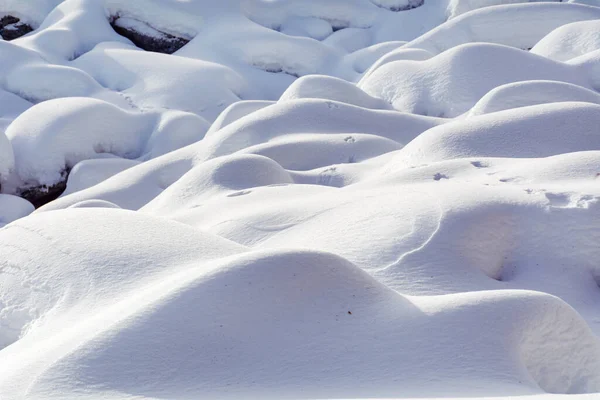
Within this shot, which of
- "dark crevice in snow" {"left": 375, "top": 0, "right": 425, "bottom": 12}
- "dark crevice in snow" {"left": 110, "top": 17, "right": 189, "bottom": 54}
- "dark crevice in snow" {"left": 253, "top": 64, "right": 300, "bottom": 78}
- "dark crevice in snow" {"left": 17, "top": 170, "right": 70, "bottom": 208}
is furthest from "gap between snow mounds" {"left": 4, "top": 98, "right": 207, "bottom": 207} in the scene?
"dark crevice in snow" {"left": 375, "top": 0, "right": 425, "bottom": 12}

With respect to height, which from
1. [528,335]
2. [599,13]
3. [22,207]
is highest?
[528,335]

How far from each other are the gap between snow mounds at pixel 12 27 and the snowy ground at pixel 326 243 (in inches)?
95.4

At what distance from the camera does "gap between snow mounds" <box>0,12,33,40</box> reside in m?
7.99

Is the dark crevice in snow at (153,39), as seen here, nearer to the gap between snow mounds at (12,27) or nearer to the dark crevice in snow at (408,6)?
the gap between snow mounds at (12,27)

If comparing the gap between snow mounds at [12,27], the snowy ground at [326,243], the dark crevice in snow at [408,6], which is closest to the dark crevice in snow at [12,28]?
the gap between snow mounds at [12,27]

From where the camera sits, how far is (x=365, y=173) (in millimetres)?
3711

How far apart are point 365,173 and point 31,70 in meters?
4.07

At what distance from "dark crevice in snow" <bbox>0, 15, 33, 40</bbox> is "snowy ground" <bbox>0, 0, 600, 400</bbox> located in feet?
7.95

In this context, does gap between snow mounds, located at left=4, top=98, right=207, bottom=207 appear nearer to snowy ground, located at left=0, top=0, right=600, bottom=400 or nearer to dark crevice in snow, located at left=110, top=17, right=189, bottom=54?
snowy ground, located at left=0, top=0, right=600, bottom=400

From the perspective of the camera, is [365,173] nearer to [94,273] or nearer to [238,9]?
[94,273]

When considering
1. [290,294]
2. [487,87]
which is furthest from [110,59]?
[290,294]

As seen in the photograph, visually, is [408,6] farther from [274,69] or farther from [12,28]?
[12,28]

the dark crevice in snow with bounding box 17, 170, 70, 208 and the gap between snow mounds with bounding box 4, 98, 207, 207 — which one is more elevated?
the gap between snow mounds with bounding box 4, 98, 207, 207

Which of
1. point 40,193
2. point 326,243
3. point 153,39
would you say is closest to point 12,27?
point 153,39
